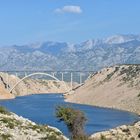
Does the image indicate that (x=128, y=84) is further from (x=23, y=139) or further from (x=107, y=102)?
(x=23, y=139)

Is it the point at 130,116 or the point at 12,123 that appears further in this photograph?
the point at 130,116

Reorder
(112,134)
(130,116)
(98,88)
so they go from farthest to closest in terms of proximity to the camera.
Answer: (98,88) → (130,116) → (112,134)

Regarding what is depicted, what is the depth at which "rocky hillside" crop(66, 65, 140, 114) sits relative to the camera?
505 feet

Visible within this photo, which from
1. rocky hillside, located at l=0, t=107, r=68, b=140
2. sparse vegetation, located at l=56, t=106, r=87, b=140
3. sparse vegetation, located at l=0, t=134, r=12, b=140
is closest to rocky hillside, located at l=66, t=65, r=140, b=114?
sparse vegetation, located at l=56, t=106, r=87, b=140

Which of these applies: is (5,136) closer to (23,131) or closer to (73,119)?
(23,131)

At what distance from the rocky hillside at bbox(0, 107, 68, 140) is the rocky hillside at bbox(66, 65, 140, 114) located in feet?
371

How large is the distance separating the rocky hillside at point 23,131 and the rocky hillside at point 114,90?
11323 cm

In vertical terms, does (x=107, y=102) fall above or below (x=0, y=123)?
below

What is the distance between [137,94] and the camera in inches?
6093

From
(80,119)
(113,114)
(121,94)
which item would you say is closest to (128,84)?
(121,94)

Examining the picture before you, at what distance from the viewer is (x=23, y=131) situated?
2591cm

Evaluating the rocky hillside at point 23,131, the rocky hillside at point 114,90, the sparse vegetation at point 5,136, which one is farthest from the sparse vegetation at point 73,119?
the rocky hillside at point 114,90

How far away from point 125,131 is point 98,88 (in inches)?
5232

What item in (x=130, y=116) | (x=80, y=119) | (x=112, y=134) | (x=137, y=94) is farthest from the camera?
(x=137, y=94)
